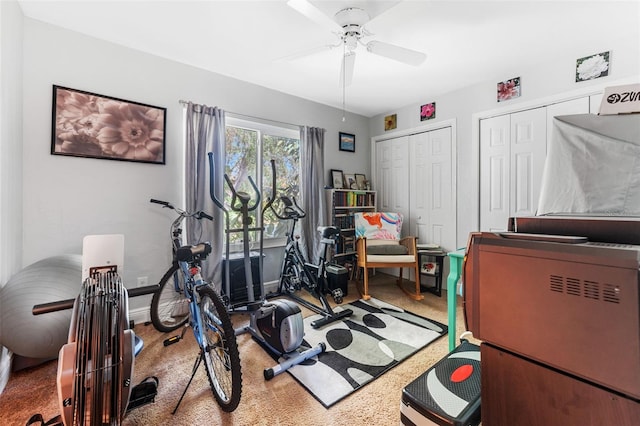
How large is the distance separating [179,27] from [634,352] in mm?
2978

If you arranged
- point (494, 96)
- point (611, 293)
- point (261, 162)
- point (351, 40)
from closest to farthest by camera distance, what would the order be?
point (611, 293) < point (351, 40) < point (494, 96) < point (261, 162)

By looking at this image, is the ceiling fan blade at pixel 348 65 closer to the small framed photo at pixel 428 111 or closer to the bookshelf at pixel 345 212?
the bookshelf at pixel 345 212

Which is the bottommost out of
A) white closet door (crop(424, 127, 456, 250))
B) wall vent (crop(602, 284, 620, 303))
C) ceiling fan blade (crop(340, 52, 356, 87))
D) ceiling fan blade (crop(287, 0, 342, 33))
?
wall vent (crop(602, 284, 620, 303))

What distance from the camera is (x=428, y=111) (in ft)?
11.9

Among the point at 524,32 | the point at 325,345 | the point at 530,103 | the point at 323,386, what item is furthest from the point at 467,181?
the point at 323,386

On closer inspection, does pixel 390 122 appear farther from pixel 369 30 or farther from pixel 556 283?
Answer: pixel 556 283

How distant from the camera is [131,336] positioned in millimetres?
1021

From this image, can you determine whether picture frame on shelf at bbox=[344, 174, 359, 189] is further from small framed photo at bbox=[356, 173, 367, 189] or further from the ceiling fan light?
the ceiling fan light

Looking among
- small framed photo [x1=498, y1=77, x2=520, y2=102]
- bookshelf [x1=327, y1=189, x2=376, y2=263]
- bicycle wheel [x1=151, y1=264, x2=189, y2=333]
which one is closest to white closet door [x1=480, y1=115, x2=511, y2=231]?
small framed photo [x1=498, y1=77, x2=520, y2=102]

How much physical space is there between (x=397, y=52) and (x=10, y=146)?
2781mm

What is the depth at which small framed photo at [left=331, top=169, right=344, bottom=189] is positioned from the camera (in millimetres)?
3896

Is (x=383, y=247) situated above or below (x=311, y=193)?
below

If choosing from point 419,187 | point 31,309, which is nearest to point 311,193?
point 419,187

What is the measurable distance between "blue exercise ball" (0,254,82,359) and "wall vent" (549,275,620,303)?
7.98 ft
